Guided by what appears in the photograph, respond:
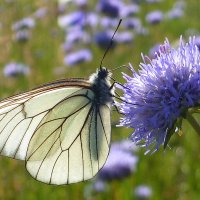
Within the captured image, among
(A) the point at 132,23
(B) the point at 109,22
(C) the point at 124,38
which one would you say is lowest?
(C) the point at 124,38

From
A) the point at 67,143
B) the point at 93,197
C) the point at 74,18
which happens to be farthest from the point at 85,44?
the point at 67,143

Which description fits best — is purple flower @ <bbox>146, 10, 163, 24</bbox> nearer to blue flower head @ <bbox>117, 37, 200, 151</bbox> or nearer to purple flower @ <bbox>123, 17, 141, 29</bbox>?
purple flower @ <bbox>123, 17, 141, 29</bbox>

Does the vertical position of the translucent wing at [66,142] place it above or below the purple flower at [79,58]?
below

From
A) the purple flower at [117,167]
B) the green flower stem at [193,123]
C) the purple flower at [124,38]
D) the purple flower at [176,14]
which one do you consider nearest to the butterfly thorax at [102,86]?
the green flower stem at [193,123]

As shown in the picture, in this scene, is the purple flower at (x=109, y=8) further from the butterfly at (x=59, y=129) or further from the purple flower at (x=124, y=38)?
the butterfly at (x=59, y=129)

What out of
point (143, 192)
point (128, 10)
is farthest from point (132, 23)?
point (143, 192)

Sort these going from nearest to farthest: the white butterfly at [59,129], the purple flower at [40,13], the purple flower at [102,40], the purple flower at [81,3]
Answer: the white butterfly at [59,129] → the purple flower at [102,40] → the purple flower at [81,3] → the purple flower at [40,13]

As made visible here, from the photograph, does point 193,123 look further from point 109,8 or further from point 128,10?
point 128,10
